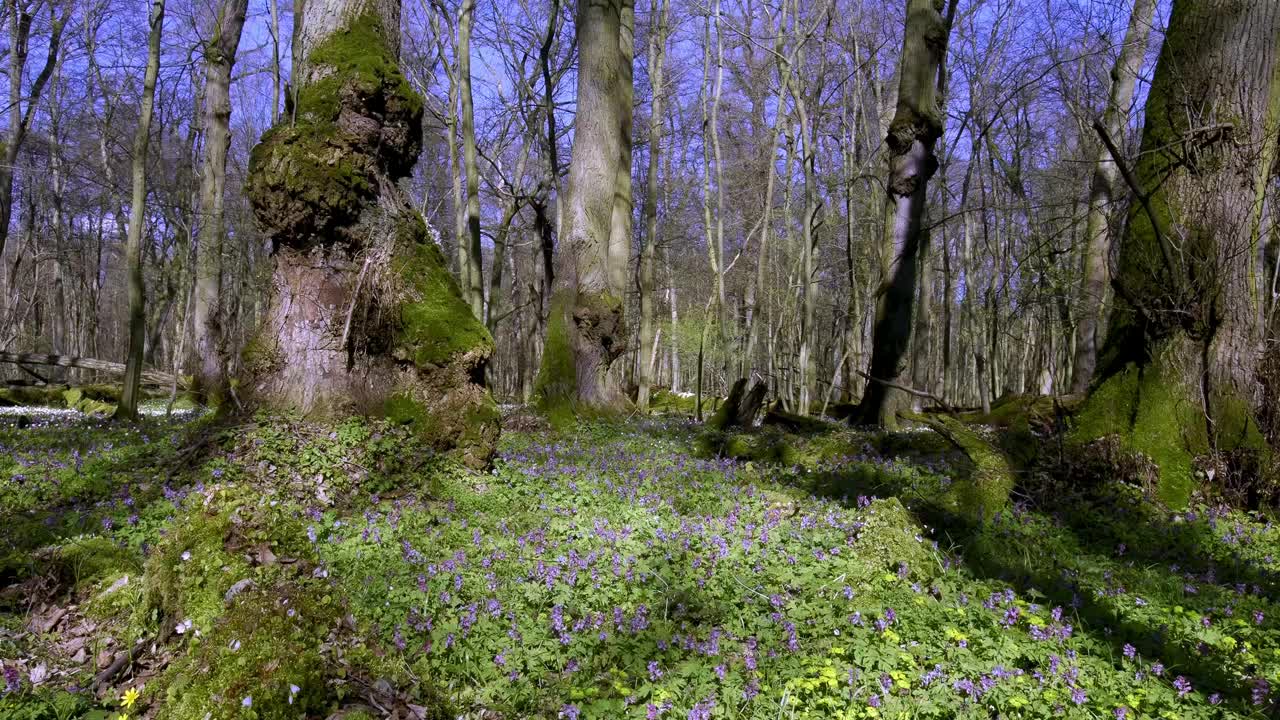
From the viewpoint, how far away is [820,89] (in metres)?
21.6

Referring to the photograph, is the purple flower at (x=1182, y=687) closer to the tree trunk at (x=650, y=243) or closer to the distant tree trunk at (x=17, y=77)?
the tree trunk at (x=650, y=243)

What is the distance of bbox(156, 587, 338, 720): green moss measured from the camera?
2713 millimetres

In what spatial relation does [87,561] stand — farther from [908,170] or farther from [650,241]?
[650,241]

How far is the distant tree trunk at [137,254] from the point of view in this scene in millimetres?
10344

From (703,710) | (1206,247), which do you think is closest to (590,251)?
(1206,247)

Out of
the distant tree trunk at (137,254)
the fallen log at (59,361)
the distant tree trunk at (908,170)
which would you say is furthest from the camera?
the fallen log at (59,361)

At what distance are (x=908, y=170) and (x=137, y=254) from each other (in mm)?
12095

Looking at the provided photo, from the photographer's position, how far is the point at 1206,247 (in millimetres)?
6305

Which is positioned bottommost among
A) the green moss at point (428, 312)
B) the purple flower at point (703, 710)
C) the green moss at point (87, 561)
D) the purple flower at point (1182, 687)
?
the purple flower at point (703, 710)

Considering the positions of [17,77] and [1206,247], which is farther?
[17,77]

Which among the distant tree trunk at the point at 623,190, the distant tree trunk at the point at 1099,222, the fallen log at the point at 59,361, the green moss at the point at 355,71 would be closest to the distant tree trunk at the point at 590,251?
the distant tree trunk at the point at 623,190

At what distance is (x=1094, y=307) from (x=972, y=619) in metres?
15.9

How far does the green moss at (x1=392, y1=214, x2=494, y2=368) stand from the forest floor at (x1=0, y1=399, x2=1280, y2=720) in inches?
36.8

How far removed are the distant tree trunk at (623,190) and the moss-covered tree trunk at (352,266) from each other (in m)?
4.68
